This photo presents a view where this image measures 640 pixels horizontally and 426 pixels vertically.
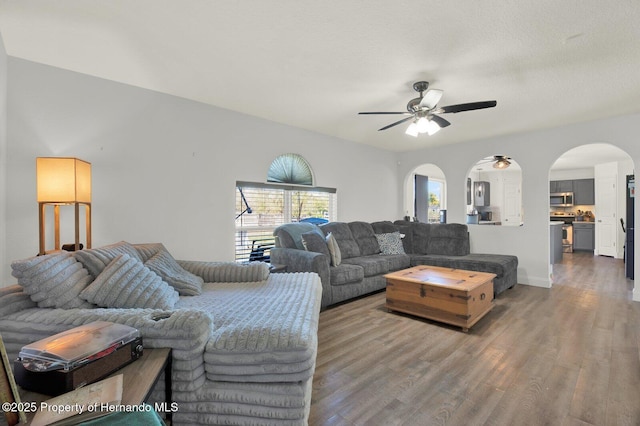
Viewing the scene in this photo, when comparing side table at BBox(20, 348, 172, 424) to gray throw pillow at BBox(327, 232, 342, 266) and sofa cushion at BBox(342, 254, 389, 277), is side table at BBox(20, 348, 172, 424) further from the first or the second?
sofa cushion at BBox(342, 254, 389, 277)

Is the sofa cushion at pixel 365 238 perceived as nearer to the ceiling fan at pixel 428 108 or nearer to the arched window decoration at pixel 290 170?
the arched window decoration at pixel 290 170

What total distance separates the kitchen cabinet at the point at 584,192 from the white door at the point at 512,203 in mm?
1356

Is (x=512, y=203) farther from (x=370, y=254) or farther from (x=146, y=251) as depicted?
(x=146, y=251)

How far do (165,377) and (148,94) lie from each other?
9.93 ft

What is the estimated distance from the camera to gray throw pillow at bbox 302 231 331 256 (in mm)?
3688

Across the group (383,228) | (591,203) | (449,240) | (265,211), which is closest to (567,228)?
(591,203)

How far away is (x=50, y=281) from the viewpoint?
4.94 ft

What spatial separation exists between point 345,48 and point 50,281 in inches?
95.6

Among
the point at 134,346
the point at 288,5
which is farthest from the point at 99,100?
the point at 134,346

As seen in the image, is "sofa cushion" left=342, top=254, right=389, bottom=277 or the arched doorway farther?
the arched doorway

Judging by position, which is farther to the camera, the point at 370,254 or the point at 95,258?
the point at 370,254

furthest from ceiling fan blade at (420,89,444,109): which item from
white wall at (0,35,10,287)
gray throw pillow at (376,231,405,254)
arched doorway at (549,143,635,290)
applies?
arched doorway at (549,143,635,290)

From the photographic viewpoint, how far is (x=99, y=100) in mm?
2916

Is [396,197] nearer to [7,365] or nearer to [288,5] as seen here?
[288,5]
